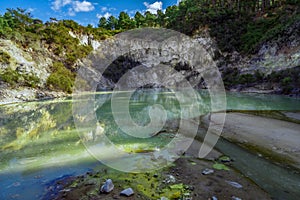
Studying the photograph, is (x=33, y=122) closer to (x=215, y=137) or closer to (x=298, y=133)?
(x=215, y=137)

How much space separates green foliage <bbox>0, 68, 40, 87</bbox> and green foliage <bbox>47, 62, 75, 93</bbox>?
2.89 meters

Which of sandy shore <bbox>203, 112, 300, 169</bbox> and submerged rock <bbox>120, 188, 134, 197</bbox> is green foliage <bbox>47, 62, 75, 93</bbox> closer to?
sandy shore <bbox>203, 112, 300, 169</bbox>

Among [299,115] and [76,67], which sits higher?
[76,67]

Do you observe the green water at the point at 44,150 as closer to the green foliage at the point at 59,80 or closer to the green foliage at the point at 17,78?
the green foliage at the point at 17,78

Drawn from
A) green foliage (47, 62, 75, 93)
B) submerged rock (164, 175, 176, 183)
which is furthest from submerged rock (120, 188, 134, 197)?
green foliage (47, 62, 75, 93)

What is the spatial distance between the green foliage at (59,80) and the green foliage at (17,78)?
2895 mm

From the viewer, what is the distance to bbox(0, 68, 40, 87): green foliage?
26081 mm

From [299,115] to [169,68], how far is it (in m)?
53.2

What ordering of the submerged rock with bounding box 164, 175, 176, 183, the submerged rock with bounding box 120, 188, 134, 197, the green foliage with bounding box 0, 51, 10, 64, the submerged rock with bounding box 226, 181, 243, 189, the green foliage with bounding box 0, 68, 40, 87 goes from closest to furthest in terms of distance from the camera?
1. the submerged rock with bounding box 120, 188, 134, 197
2. the submerged rock with bounding box 226, 181, 243, 189
3. the submerged rock with bounding box 164, 175, 176, 183
4. the green foliage with bounding box 0, 68, 40, 87
5. the green foliage with bounding box 0, 51, 10, 64

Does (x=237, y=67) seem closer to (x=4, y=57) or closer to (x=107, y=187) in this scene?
(x=4, y=57)

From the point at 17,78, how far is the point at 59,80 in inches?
304

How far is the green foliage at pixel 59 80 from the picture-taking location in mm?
33375

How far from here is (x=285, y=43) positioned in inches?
1357

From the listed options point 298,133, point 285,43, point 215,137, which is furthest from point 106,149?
point 285,43
